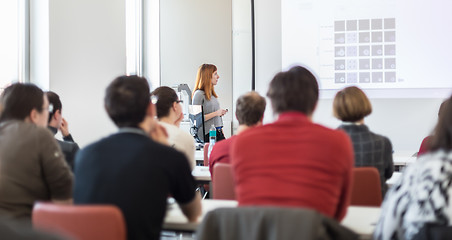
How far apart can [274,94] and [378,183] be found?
962mm

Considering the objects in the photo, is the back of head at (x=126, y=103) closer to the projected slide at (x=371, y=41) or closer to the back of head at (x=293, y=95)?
the back of head at (x=293, y=95)

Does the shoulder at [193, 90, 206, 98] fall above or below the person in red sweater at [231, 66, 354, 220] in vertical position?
above

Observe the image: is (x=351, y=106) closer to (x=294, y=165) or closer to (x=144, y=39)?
(x=294, y=165)

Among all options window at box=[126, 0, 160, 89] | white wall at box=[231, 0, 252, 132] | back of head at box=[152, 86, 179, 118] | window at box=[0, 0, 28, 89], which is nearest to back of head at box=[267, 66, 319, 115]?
back of head at box=[152, 86, 179, 118]

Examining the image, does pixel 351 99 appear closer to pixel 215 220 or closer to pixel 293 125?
pixel 293 125

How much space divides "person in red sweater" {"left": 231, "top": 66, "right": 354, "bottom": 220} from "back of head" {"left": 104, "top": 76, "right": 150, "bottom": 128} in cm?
39

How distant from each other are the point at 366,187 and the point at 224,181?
79 cm

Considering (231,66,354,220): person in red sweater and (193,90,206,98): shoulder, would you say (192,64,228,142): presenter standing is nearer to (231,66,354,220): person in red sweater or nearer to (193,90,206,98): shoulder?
(193,90,206,98): shoulder

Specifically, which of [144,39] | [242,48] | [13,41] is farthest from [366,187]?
[144,39]

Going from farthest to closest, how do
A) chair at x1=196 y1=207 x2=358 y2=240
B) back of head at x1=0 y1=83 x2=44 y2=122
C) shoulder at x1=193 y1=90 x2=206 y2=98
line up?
shoulder at x1=193 y1=90 x2=206 y2=98
back of head at x1=0 y1=83 x2=44 y2=122
chair at x1=196 y1=207 x2=358 y2=240

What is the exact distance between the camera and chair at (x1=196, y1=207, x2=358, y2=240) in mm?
1532

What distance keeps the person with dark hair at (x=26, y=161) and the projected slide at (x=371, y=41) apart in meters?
3.65

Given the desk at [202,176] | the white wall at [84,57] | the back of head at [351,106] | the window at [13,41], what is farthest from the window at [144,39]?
the back of head at [351,106]

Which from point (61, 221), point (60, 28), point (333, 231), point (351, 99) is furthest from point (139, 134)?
point (60, 28)
